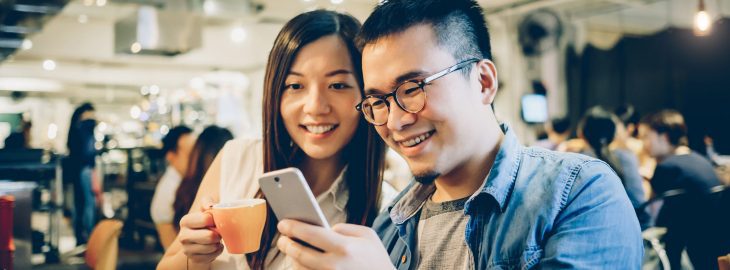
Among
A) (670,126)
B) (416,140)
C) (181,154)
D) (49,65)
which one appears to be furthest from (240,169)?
(49,65)

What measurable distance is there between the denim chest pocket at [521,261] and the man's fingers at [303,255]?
379 mm

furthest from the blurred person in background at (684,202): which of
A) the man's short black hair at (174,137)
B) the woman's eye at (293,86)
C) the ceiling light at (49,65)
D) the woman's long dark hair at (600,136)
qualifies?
the ceiling light at (49,65)

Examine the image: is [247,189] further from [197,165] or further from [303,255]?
[197,165]

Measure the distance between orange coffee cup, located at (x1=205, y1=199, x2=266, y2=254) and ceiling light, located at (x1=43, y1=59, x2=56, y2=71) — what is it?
12479 millimetres

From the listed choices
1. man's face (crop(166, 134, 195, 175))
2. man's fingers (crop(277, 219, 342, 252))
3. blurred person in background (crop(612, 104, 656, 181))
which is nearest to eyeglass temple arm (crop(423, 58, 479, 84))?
man's fingers (crop(277, 219, 342, 252))

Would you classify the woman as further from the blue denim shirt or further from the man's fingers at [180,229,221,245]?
the blue denim shirt

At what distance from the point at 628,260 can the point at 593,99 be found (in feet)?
30.9

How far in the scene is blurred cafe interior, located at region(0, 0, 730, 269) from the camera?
228 inches

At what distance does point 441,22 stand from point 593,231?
0.53m

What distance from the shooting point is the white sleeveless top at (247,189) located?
155 centimetres

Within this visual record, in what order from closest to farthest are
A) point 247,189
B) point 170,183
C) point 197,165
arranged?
point 247,189
point 197,165
point 170,183

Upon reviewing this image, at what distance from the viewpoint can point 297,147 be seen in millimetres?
1654

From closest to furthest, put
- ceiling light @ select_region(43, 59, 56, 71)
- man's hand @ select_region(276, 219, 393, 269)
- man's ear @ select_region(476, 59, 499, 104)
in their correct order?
1. man's hand @ select_region(276, 219, 393, 269)
2. man's ear @ select_region(476, 59, 499, 104)
3. ceiling light @ select_region(43, 59, 56, 71)

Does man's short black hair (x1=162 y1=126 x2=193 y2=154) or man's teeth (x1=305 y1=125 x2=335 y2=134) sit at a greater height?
man's teeth (x1=305 y1=125 x2=335 y2=134)
